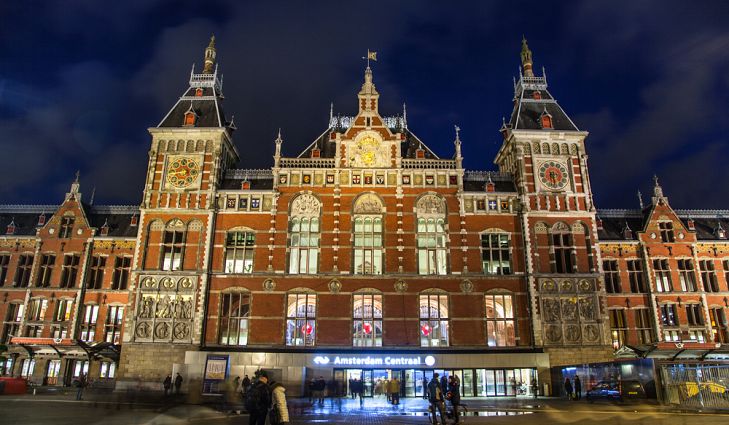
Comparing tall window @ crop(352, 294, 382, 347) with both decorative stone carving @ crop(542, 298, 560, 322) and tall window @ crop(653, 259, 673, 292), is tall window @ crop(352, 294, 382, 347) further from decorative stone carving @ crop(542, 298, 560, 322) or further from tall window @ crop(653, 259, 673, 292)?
tall window @ crop(653, 259, 673, 292)

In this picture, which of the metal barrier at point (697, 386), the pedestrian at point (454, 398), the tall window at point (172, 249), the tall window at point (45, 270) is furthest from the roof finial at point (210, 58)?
the metal barrier at point (697, 386)

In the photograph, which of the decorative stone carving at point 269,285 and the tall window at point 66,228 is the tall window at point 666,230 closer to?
the decorative stone carving at point 269,285

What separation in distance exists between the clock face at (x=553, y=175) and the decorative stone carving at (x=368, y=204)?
13.5 metres

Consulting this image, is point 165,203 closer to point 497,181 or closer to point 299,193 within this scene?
point 299,193

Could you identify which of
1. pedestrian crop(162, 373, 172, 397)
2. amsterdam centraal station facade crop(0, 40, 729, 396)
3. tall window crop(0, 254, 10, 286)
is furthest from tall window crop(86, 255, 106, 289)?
pedestrian crop(162, 373, 172, 397)

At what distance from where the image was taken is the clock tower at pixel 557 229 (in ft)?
120

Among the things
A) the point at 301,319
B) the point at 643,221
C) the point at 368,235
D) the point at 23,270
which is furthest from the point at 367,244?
the point at 23,270

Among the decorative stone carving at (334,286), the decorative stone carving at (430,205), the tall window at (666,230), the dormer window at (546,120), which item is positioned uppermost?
the dormer window at (546,120)

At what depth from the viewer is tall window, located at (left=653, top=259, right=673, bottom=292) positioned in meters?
41.7

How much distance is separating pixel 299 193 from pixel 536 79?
81.2 feet

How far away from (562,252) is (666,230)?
11620 mm

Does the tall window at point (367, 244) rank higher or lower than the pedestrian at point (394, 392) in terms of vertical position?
higher

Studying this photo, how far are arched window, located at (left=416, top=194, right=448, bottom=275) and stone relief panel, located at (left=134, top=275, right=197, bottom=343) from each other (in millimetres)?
17613

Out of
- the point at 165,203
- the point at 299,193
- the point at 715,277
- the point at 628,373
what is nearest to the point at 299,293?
the point at 299,193
